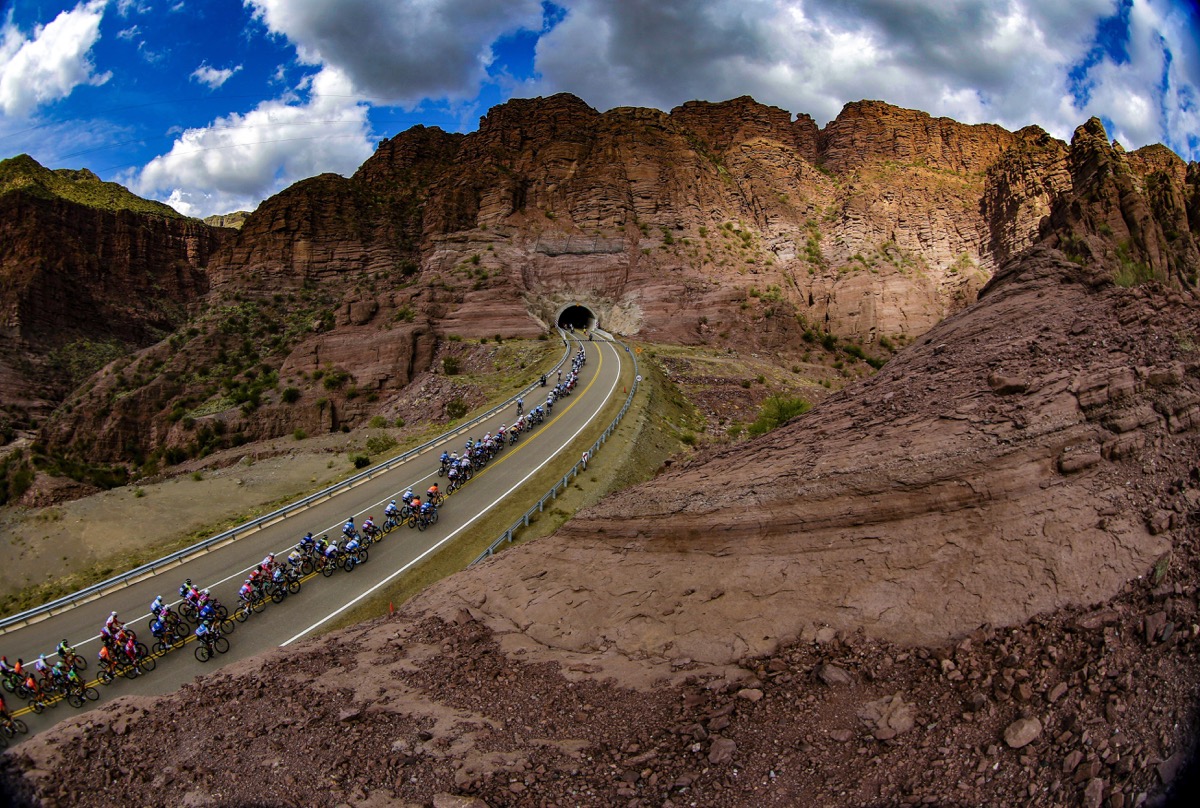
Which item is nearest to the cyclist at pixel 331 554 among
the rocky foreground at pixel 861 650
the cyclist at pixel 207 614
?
the cyclist at pixel 207 614

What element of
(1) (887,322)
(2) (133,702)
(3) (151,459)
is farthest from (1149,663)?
(1) (887,322)

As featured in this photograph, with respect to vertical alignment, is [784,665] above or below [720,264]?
below

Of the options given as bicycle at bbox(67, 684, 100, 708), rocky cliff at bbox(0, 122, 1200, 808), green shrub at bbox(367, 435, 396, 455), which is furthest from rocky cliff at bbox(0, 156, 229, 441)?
rocky cliff at bbox(0, 122, 1200, 808)

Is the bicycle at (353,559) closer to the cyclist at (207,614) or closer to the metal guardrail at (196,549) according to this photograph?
the cyclist at (207,614)

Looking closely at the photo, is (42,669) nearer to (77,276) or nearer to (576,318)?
(576,318)

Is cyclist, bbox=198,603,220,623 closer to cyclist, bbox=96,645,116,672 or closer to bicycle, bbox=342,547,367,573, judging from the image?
cyclist, bbox=96,645,116,672

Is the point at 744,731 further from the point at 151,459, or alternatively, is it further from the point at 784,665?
the point at 151,459

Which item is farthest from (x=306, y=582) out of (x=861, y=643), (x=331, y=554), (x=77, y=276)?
(x=77, y=276)
